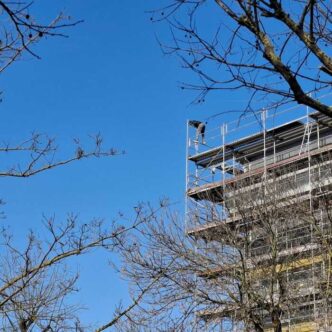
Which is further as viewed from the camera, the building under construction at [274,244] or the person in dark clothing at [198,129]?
the person in dark clothing at [198,129]

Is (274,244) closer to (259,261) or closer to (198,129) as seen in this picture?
(259,261)

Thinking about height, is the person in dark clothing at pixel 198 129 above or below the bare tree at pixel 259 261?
above

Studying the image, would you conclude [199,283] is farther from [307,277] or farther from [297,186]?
[297,186]

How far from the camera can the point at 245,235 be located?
71.3ft

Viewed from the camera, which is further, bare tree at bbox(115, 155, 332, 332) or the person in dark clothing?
the person in dark clothing

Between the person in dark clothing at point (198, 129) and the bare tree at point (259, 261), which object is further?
the person in dark clothing at point (198, 129)

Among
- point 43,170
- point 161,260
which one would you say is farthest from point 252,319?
point 43,170

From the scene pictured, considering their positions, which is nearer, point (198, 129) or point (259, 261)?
point (259, 261)

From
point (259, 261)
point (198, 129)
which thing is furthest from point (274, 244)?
point (198, 129)

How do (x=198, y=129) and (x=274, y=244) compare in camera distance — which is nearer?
(x=274, y=244)

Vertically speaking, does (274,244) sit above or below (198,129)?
below

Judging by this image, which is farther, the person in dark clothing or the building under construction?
the person in dark clothing

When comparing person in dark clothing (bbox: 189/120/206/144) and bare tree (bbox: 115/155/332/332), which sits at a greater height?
person in dark clothing (bbox: 189/120/206/144)

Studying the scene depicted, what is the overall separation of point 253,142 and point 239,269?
1130 cm
